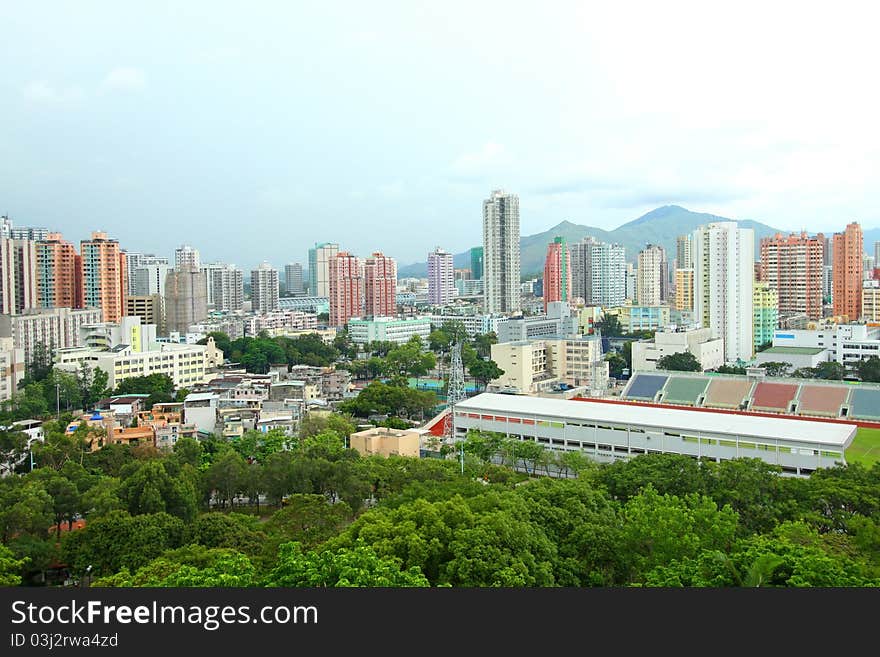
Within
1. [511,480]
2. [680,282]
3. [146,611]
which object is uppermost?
[680,282]

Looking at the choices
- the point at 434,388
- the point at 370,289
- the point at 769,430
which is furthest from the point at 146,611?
the point at 370,289

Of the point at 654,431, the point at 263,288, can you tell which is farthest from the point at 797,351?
the point at 263,288

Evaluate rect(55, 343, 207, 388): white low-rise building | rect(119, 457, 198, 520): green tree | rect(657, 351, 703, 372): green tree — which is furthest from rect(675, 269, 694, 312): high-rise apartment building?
rect(119, 457, 198, 520): green tree

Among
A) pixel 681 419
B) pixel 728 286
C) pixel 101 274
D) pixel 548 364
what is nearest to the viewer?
pixel 681 419

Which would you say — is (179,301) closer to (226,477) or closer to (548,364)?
(548,364)

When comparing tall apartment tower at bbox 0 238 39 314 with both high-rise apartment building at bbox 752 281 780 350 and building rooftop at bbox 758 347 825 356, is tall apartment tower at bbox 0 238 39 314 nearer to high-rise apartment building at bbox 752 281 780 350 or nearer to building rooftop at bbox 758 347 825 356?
building rooftop at bbox 758 347 825 356

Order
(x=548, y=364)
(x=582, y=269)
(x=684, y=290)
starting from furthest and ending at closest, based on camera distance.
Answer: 1. (x=582, y=269)
2. (x=684, y=290)
3. (x=548, y=364)

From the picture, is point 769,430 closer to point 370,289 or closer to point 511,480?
point 511,480
